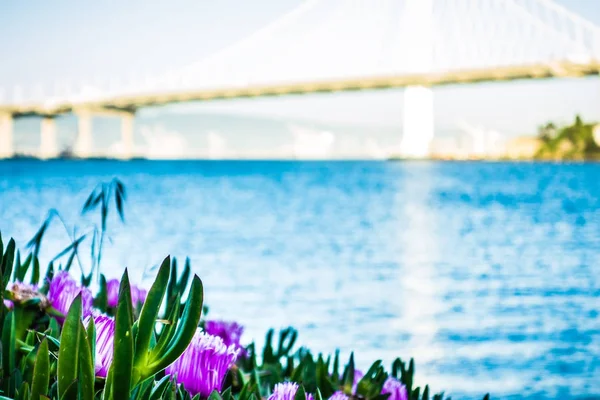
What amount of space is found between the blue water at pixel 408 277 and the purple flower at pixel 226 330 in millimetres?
150

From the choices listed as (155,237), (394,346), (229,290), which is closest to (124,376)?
(394,346)

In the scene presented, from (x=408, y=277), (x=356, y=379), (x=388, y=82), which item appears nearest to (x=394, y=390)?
(x=356, y=379)

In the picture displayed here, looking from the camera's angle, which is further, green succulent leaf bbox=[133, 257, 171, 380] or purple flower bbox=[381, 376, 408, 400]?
purple flower bbox=[381, 376, 408, 400]

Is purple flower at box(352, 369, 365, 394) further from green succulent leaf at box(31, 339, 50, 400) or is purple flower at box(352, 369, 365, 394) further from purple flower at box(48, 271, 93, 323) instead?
green succulent leaf at box(31, 339, 50, 400)

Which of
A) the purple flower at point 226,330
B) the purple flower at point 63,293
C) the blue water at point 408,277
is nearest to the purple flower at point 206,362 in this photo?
the purple flower at point 63,293

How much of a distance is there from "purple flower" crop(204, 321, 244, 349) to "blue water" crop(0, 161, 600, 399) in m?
0.15

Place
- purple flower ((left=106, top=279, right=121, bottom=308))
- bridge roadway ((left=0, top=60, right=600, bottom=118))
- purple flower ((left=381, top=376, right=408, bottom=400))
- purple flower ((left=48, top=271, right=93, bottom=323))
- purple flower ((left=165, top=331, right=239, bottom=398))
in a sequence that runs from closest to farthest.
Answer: purple flower ((left=165, top=331, right=239, bottom=398)) → purple flower ((left=48, top=271, right=93, bottom=323)) → purple flower ((left=381, top=376, right=408, bottom=400)) → purple flower ((left=106, top=279, right=121, bottom=308)) → bridge roadway ((left=0, top=60, right=600, bottom=118))

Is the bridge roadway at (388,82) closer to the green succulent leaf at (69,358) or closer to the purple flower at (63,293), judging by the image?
the purple flower at (63,293)

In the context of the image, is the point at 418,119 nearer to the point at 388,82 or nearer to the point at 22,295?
the point at 388,82

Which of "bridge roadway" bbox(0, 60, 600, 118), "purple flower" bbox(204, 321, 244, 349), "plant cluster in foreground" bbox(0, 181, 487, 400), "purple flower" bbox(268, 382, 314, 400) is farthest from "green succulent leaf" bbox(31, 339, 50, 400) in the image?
"bridge roadway" bbox(0, 60, 600, 118)

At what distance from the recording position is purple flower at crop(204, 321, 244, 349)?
32.6 inches

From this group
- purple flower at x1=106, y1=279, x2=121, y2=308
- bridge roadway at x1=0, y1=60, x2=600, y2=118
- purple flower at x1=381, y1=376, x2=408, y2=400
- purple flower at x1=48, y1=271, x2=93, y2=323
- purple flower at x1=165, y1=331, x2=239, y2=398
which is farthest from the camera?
bridge roadway at x1=0, y1=60, x2=600, y2=118

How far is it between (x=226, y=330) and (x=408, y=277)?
334 inches

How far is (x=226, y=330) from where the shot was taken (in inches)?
33.2
